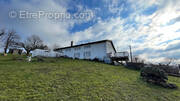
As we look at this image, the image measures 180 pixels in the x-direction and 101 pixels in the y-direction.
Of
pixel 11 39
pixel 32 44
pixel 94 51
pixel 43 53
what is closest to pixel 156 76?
pixel 94 51

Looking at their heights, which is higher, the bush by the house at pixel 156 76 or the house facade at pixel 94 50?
the house facade at pixel 94 50

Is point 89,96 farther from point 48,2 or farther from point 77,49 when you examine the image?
point 77,49

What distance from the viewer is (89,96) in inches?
170

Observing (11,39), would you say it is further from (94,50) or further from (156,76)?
(156,76)

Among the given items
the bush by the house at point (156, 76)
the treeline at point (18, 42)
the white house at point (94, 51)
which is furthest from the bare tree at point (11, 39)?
the bush by the house at point (156, 76)

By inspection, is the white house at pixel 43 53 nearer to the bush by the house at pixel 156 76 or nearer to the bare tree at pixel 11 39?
the bare tree at pixel 11 39

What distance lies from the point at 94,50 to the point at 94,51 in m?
0.26

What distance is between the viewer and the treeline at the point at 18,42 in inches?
1181

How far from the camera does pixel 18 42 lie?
32312mm

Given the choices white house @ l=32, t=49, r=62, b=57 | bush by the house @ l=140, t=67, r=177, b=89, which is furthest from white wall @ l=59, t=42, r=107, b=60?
bush by the house @ l=140, t=67, r=177, b=89

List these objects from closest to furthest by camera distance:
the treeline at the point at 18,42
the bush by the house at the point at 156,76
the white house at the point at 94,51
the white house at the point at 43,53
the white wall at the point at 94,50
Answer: the bush by the house at the point at 156,76 → the white house at the point at 94,51 → the white wall at the point at 94,50 → the white house at the point at 43,53 → the treeline at the point at 18,42

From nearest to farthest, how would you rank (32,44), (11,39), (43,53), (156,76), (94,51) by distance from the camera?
(156,76), (94,51), (43,53), (11,39), (32,44)

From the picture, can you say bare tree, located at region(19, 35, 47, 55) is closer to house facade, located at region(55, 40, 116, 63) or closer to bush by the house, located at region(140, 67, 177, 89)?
house facade, located at region(55, 40, 116, 63)

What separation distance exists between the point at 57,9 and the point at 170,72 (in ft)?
68.6
